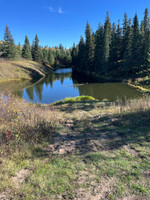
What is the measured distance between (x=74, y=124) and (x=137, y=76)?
30.0m

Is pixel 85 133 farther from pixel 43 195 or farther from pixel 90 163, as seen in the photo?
pixel 43 195

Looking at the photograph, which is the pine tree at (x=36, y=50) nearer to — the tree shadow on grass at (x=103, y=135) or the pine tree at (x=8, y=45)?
the pine tree at (x=8, y=45)

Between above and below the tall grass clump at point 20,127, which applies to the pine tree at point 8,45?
above

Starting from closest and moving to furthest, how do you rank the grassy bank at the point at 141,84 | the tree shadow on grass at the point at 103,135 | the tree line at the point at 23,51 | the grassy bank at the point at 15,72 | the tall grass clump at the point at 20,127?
the tall grass clump at the point at 20,127 → the tree shadow on grass at the point at 103,135 → the grassy bank at the point at 141,84 → the grassy bank at the point at 15,72 → the tree line at the point at 23,51

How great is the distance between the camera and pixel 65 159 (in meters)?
3.32

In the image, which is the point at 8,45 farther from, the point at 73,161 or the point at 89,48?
the point at 73,161

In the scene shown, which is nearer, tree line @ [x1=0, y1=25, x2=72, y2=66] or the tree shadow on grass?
the tree shadow on grass

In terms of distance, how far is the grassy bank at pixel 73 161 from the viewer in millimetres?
2385

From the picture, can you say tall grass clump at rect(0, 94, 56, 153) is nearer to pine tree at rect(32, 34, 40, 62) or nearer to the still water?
the still water

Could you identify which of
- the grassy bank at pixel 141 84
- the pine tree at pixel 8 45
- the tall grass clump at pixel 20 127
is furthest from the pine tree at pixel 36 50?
the tall grass clump at pixel 20 127

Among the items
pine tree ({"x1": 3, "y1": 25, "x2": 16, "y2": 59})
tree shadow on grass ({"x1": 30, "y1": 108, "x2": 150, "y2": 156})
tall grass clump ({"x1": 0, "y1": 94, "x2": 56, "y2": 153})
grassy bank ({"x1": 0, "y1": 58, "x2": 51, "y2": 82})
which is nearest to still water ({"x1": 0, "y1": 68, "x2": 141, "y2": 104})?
grassy bank ({"x1": 0, "y1": 58, "x2": 51, "y2": 82})

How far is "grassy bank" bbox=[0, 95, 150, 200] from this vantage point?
7.82 feet

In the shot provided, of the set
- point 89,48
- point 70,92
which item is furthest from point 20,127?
point 89,48

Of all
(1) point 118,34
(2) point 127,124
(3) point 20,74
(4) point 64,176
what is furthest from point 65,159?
(1) point 118,34
